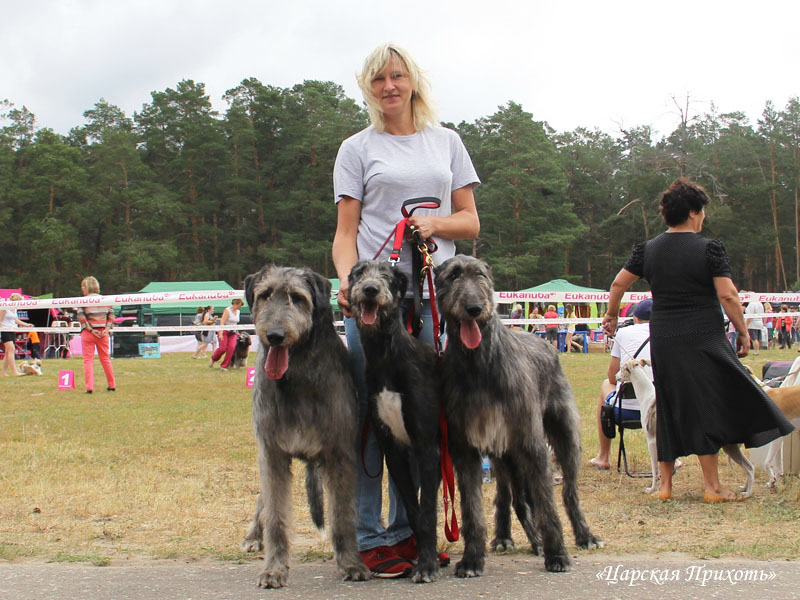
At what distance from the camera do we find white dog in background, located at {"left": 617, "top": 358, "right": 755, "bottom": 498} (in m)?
5.38

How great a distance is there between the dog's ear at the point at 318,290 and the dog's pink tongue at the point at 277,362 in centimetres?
27

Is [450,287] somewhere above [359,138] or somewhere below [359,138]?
below

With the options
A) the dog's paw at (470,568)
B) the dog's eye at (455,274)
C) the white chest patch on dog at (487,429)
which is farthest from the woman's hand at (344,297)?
the dog's paw at (470,568)

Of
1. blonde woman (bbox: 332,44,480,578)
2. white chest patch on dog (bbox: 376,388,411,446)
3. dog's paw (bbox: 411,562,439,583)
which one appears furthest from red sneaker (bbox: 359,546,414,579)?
white chest patch on dog (bbox: 376,388,411,446)

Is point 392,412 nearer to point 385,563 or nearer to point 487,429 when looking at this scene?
point 487,429

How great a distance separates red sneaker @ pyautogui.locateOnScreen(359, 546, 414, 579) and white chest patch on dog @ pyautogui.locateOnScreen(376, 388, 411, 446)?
584 millimetres

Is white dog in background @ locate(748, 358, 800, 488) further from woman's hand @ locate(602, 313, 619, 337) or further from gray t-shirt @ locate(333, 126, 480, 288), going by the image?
gray t-shirt @ locate(333, 126, 480, 288)

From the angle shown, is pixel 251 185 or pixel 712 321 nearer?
pixel 712 321

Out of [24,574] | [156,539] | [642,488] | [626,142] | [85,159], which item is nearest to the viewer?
[24,574]

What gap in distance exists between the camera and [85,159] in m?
56.8

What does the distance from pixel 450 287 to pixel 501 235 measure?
49417 millimetres

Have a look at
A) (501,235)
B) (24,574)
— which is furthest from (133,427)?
(501,235)

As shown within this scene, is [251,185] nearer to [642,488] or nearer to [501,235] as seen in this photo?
[501,235]

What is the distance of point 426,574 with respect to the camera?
3375 mm
